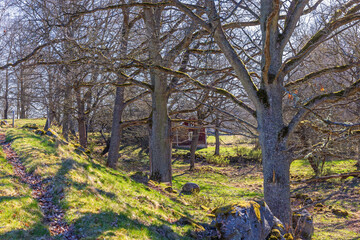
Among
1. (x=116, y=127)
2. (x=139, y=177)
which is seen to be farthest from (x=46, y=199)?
(x=116, y=127)

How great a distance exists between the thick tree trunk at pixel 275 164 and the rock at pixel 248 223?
29 cm

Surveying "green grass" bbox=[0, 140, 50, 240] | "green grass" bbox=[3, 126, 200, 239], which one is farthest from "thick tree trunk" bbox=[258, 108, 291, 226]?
"green grass" bbox=[0, 140, 50, 240]

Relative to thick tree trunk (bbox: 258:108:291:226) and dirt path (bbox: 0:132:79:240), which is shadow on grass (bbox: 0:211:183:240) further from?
thick tree trunk (bbox: 258:108:291:226)

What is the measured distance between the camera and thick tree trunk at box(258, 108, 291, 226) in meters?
6.26

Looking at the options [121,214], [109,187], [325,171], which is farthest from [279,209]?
[325,171]

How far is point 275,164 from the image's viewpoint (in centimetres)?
627

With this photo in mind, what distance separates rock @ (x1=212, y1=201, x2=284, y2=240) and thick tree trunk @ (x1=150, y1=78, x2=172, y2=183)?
502 centimetres

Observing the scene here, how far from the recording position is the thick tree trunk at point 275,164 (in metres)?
6.26

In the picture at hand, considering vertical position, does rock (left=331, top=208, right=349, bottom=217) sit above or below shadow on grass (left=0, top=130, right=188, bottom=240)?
below

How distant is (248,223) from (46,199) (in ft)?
14.0

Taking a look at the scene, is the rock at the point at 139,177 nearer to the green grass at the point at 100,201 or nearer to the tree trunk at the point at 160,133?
the tree trunk at the point at 160,133

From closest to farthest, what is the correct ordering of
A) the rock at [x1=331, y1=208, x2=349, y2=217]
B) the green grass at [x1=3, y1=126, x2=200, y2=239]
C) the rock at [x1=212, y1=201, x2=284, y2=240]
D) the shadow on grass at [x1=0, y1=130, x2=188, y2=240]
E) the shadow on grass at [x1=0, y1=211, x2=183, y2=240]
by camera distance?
the shadow on grass at [x1=0, y1=211, x2=183, y2=240], the shadow on grass at [x1=0, y1=130, x2=188, y2=240], the green grass at [x1=3, y1=126, x2=200, y2=239], the rock at [x1=212, y1=201, x2=284, y2=240], the rock at [x1=331, y1=208, x2=349, y2=217]

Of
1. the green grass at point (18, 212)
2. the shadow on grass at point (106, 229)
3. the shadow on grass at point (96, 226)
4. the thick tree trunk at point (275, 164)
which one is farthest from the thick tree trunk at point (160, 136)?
A: the green grass at point (18, 212)

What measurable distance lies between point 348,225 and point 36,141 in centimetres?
1110
